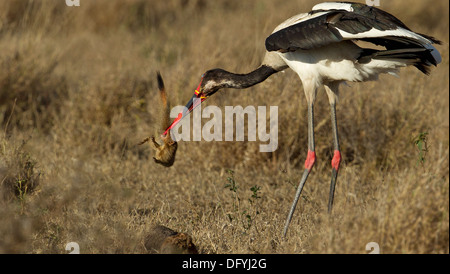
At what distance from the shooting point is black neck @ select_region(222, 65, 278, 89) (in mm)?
5293

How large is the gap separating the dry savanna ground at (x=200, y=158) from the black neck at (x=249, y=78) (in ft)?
2.45

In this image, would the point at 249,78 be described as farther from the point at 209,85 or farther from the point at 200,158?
the point at 200,158

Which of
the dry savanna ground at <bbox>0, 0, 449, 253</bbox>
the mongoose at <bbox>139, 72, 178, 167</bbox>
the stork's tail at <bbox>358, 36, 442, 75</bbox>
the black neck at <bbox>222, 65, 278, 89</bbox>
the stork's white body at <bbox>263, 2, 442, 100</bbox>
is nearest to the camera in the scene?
the dry savanna ground at <bbox>0, 0, 449, 253</bbox>

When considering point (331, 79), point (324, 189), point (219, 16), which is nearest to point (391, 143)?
point (324, 189)

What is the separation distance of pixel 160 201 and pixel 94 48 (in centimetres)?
476

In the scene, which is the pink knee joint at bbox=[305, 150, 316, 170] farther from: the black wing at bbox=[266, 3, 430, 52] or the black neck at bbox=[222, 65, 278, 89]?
the black wing at bbox=[266, 3, 430, 52]

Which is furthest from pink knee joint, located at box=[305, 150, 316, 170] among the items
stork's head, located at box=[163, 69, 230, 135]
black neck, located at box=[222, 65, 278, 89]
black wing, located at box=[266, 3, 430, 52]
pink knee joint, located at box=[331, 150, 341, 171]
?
black wing, located at box=[266, 3, 430, 52]

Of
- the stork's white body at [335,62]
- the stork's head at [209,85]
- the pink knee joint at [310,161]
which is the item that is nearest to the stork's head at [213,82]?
the stork's head at [209,85]

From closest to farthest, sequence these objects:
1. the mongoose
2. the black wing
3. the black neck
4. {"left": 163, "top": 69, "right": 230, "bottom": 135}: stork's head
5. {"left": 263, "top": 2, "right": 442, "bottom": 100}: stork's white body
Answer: the black wing
{"left": 263, "top": 2, "right": 442, "bottom": 100}: stork's white body
the mongoose
the black neck
{"left": 163, "top": 69, "right": 230, "bottom": 135}: stork's head

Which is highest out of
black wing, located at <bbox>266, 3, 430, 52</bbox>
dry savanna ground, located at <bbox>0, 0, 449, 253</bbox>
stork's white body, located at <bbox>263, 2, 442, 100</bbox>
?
black wing, located at <bbox>266, 3, 430, 52</bbox>

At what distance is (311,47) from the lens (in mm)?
4652

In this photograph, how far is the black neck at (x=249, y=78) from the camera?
5.29 m

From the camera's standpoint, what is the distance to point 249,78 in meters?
5.32

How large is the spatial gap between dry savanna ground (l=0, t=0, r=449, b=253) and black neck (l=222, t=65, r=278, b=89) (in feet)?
2.45
